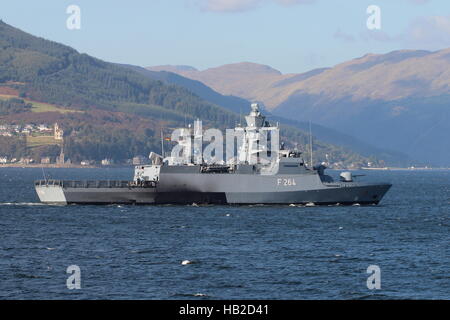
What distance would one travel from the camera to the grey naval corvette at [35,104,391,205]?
74.7m

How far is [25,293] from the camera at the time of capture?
35.8 m

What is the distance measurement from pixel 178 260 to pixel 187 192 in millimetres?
31599

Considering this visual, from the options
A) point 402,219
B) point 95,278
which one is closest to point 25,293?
point 95,278

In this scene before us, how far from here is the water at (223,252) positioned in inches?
1465

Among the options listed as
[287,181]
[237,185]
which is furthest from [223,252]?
[237,185]

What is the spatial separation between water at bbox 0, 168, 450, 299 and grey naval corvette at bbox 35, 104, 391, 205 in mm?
1656

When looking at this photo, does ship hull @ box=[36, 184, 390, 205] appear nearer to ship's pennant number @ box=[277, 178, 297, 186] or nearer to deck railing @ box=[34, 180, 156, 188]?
deck railing @ box=[34, 180, 156, 188]

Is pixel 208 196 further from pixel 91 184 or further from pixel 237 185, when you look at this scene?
pixel 91 184

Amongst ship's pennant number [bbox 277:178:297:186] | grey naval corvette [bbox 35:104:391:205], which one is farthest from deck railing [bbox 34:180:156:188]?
ship's pennant number [bbox 277:178:297:186]
